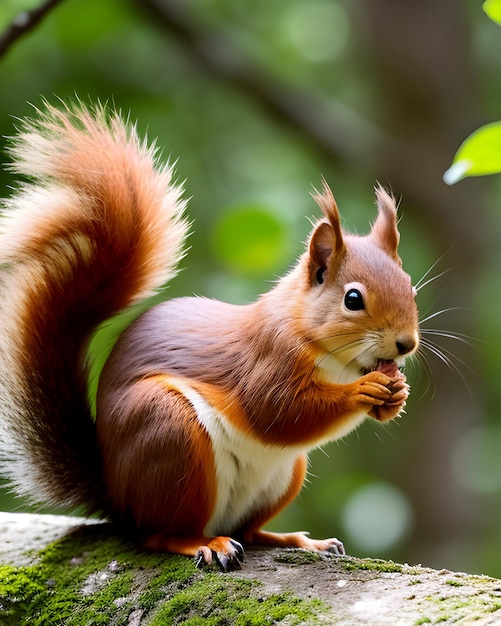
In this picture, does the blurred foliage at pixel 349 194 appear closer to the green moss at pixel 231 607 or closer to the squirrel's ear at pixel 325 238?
the squirrel's ear at pixel 325 238

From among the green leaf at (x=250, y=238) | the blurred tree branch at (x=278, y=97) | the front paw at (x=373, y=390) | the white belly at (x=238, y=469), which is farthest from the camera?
the blurred tree branch at (x=278, y=97)

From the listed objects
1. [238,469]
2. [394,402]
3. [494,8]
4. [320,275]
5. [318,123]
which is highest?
[318,123]

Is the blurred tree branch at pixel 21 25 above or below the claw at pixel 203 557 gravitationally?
above

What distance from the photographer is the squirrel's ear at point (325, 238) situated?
1.64 meters

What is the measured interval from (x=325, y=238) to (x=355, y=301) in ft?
0.52

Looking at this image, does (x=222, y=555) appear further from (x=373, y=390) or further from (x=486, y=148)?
(x=486, y=148)

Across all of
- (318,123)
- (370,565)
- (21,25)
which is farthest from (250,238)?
(370,565)

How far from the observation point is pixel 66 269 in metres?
1.76

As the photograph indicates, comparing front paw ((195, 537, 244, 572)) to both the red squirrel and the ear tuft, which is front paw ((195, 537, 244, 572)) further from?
the ear tuft

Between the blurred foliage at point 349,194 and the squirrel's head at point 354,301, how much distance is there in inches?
45.6

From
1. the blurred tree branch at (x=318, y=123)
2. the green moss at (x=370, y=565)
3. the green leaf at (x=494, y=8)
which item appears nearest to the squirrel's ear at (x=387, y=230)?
the green moss at (x=370, y=565)

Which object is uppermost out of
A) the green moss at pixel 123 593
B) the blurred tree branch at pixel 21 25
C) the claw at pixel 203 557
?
the blurred tree branch at pixel 21 25

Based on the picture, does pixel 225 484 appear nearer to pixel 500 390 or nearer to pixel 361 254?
pixel 361 254

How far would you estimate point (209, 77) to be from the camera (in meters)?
3.74
